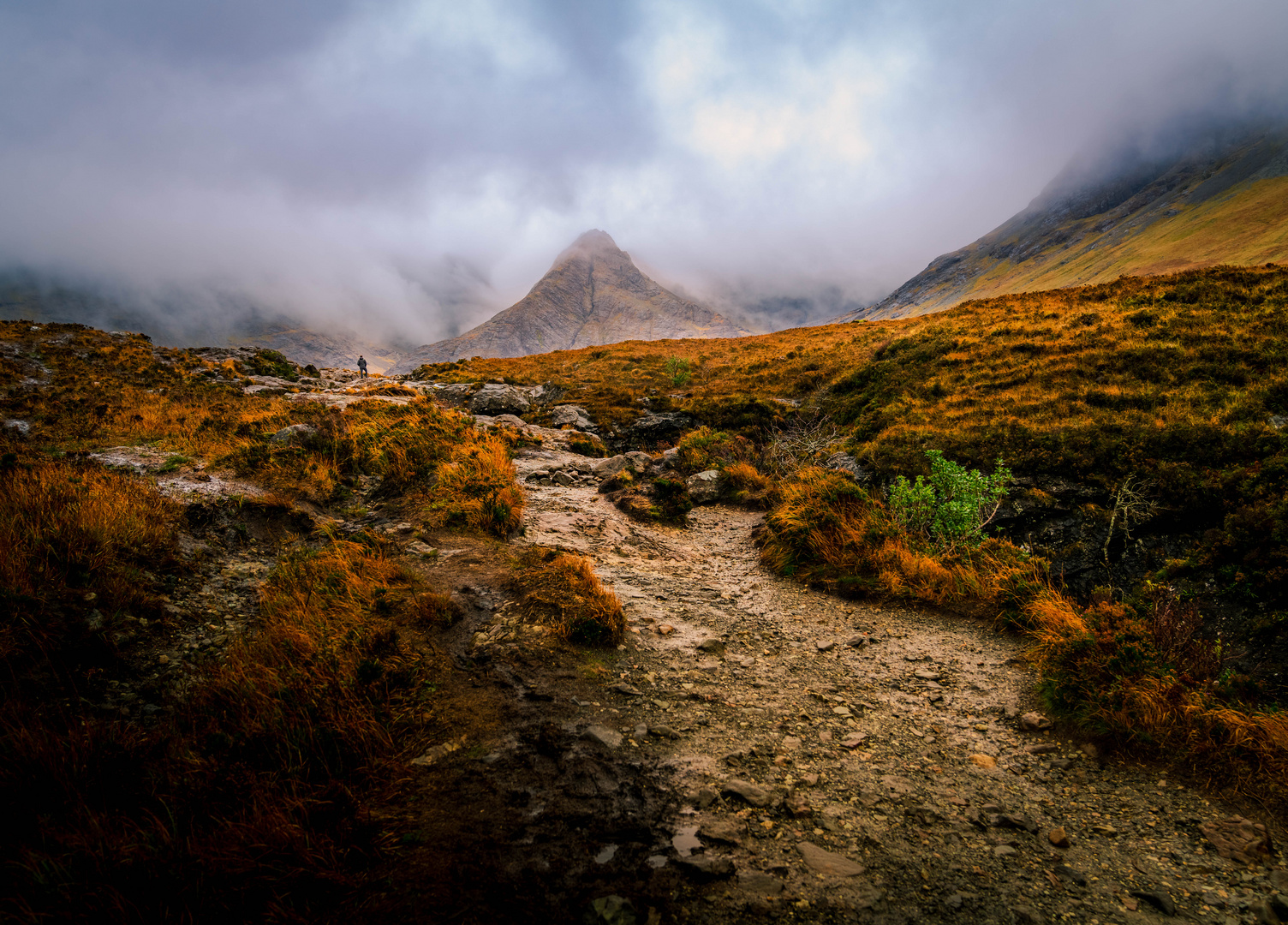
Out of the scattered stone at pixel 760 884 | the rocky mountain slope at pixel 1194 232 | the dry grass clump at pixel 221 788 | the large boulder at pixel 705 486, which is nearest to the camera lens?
the dry grass clump at pixel 221 788

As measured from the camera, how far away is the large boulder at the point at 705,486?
1278 cm

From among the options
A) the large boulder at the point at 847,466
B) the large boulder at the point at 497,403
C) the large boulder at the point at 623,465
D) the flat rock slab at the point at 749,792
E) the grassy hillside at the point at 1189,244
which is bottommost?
the flat rock slab at the point at 749,792

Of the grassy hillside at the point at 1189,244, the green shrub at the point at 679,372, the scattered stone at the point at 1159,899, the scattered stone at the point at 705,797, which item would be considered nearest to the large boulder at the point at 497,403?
the green shrub at the point at 679,372

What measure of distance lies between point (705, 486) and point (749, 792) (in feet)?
31.3

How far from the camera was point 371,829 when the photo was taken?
2992 mm

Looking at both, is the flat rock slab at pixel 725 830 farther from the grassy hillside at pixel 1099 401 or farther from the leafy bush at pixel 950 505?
the grassy hillside at pixel 1099 401

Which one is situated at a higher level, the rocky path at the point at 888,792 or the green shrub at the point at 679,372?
the green shrub at the point at 679,372

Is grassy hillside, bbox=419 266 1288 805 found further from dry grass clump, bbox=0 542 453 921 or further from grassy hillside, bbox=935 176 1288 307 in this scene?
grassy hillside, bbox=935 176 1288 307

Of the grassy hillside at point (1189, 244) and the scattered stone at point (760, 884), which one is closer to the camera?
the scattered stone at point (760, 884)

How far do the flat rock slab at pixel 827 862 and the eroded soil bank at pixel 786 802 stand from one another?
0.04 ft

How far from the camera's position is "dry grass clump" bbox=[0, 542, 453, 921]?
93.0 inches

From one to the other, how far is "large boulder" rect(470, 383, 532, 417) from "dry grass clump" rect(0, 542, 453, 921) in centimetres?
1824

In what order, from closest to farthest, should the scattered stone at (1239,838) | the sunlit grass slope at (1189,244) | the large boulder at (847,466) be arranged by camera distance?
the scattered stone at (1239,838) < the large boulder at (847,466) < the sunlit grass slope at (1189,244)

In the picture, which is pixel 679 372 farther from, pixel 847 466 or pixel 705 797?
pixel 705 797
